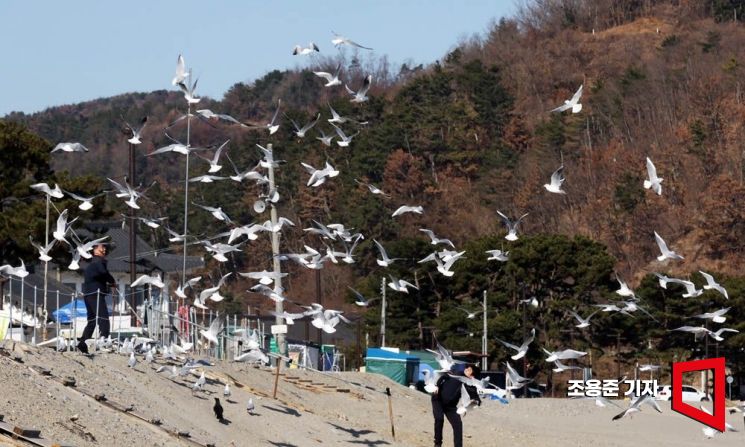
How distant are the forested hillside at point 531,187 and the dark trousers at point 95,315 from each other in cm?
3271

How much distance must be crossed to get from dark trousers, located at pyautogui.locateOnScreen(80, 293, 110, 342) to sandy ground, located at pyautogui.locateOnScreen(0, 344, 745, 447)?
381mm

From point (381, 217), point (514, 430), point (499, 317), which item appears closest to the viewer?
point (514, 430)

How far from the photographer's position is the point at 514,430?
29.1 meters

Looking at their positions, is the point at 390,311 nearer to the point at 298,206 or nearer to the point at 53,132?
the point at 298,206

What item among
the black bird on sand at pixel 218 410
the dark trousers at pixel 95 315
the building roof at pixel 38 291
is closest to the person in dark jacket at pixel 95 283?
the dark trousers at pixel 95 315

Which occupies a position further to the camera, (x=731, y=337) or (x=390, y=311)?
(x=390, y=311)

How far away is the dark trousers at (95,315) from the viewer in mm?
21406

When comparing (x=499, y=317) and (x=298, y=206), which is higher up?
(x=298, y=206)

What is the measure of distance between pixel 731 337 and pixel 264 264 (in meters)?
44.8

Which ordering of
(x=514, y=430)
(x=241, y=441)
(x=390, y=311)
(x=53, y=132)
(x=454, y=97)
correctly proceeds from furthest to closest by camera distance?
(x=53, y=132)
(x=454, y=97)
(x=390, y=311)
(x=514, y=430)
(x=241, y=441)

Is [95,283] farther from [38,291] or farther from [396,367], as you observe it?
[38,291]

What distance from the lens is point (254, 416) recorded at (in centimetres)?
2266

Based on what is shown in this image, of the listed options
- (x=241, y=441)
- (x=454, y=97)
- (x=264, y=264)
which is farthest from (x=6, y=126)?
(x=454, y=97)

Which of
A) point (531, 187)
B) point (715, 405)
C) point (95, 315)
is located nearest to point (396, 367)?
point (715, 405)
